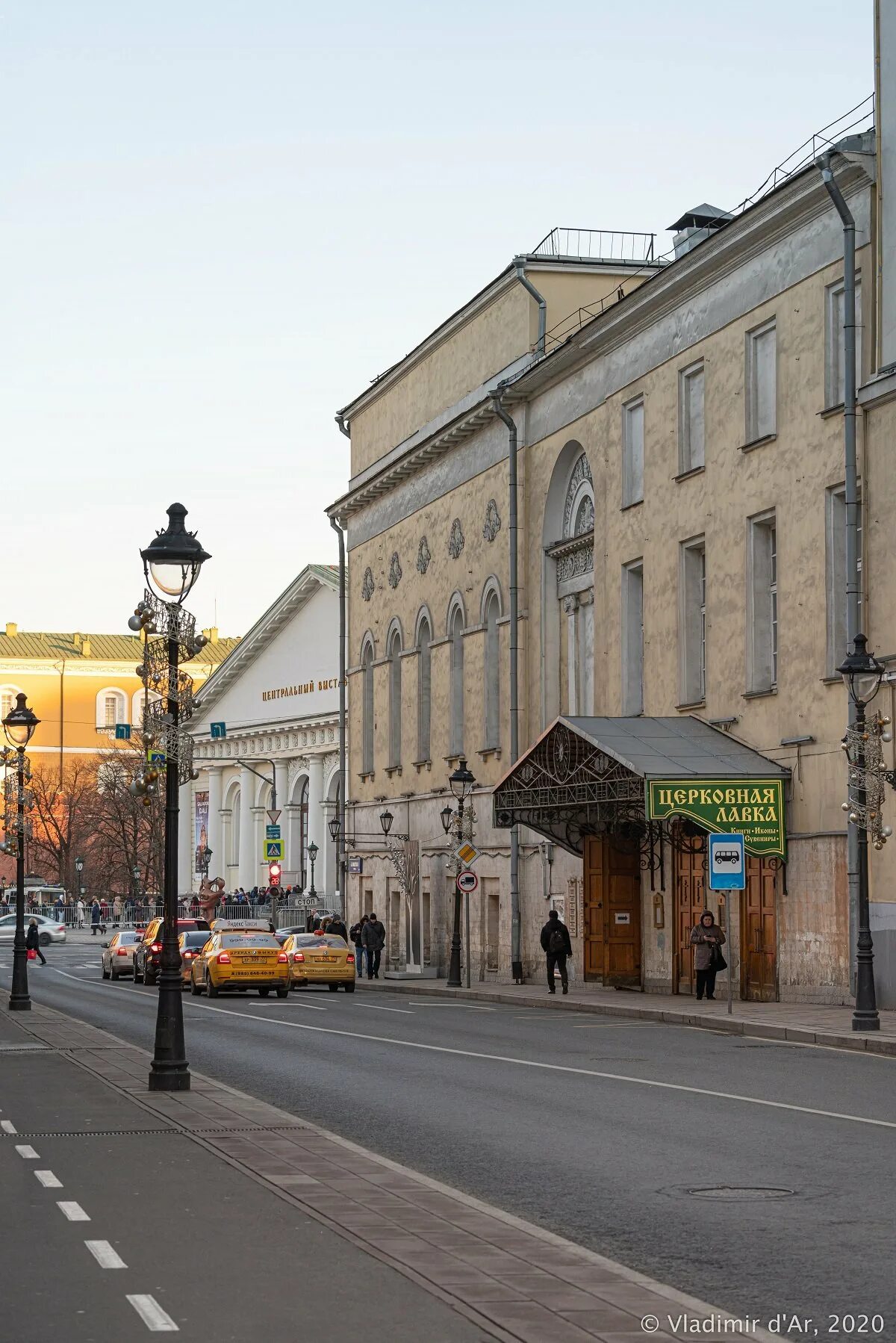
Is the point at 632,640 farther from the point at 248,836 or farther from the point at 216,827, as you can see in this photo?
the point at 216,827

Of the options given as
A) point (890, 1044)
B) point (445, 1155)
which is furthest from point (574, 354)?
point (445, 1155)

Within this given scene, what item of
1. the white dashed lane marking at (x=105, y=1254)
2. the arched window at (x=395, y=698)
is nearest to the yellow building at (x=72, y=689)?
the arched window at (x=395, y=698)

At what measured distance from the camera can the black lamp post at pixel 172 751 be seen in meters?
17.2

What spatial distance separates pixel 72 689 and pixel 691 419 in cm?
12092

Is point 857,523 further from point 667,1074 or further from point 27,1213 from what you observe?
point 27,1213

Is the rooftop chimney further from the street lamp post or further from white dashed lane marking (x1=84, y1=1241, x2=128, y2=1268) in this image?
white dashed lane marking (x1=84, y1=1241, x2=128, y2=1268)

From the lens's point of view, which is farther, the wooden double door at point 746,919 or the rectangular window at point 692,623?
the rectangular window at point 692,623

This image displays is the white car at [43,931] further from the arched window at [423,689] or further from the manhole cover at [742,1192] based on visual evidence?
the manhole cover at [742,1192]

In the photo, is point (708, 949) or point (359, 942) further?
point (359, 942)

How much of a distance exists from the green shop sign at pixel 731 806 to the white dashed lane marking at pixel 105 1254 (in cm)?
2274

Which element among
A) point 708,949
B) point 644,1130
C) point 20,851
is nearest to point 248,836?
point 20,851

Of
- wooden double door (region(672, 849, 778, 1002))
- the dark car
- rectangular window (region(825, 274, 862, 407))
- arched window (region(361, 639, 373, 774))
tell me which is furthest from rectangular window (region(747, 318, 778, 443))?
arched window (region(361, 639, 373, 774))

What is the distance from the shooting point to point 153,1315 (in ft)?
25.8

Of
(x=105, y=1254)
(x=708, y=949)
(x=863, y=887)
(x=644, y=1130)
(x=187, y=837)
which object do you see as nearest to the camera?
(x=105, y=1254)
